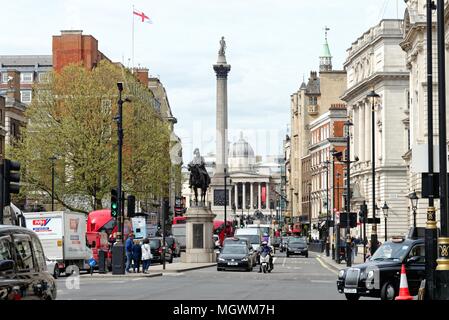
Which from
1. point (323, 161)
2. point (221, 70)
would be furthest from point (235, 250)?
point (323, 161)

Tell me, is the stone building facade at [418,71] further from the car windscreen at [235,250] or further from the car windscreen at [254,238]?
the car windscreen at [235,250]

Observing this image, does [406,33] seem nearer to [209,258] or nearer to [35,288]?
[209,258]

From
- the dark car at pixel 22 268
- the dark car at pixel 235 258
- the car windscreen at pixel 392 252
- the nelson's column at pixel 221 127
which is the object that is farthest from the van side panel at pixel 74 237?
the nelson's column at pixel 221 127

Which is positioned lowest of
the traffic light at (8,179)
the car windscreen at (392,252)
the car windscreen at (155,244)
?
the car windscreen at (155,244)

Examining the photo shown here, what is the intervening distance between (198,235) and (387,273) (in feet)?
136

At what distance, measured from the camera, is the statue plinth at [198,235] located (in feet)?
226

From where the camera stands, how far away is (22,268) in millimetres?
15875

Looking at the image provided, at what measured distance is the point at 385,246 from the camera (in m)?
30.0

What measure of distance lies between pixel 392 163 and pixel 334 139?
3531cm

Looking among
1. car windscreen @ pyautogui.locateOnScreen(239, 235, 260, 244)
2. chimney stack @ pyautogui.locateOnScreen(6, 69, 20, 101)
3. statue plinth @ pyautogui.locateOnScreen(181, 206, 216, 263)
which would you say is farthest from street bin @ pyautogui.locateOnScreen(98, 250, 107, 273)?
chimney stack @ pyautogui.locateOnScreen(6, 69, 20, 101)

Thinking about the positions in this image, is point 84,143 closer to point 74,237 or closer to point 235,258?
point 74,237

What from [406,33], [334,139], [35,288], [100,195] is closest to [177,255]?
[100,195]

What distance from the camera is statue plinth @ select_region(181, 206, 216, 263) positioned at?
6875cm

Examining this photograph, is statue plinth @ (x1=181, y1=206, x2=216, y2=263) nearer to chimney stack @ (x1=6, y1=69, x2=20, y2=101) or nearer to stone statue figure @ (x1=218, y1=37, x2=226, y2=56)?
chimney stack @ (x1=6, y1=69, x2=20, y2=101)
